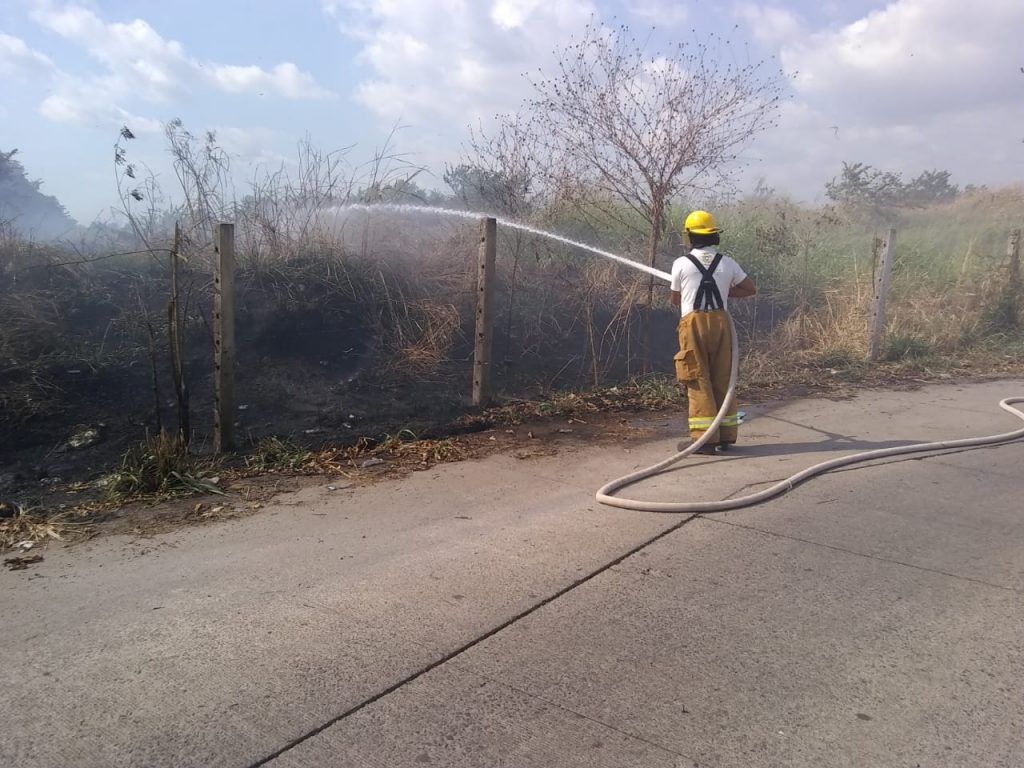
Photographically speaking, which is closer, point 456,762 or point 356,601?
point 456,762

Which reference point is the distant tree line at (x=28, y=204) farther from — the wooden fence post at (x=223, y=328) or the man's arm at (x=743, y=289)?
A: the man's arm at (x=743, y=289)

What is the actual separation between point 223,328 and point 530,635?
12.3 feet

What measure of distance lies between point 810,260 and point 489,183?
7.46m

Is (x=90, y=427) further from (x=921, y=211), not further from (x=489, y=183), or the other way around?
(x=921, y=211)

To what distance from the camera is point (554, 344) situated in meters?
10.3

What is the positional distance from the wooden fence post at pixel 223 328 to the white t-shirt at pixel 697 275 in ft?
11.3

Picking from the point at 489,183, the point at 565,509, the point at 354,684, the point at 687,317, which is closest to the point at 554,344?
the point at 489,183

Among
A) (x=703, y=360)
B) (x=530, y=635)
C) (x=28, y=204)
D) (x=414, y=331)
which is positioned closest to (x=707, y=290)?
(x=703, y=360)

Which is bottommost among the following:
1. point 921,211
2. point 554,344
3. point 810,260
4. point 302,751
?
point 302,751

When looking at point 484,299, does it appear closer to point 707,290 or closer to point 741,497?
point 707,290

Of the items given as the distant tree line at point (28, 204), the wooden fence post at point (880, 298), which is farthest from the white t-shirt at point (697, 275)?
the distant tree line at point (28, 204)

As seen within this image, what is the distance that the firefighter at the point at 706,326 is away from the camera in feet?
20.4

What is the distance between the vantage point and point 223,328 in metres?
6.04

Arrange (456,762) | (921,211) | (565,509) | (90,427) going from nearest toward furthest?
(456,762), (565,509), (90,427), (921,211)
